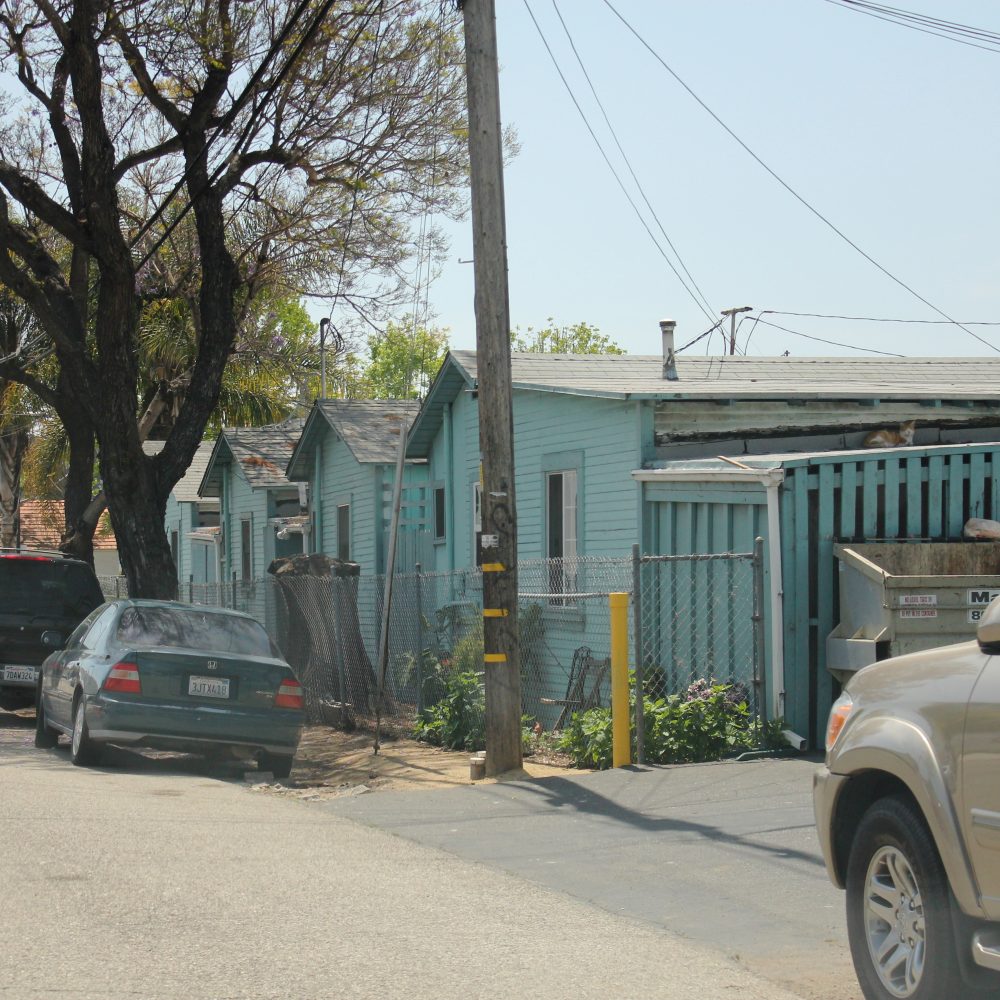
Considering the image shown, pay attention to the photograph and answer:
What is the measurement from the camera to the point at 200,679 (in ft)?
40.3

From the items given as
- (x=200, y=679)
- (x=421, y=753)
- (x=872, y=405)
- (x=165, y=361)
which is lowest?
(x=421, y=753)

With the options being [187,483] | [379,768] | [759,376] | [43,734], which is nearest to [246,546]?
[187,483]

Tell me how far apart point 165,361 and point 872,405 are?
1485 centimetres

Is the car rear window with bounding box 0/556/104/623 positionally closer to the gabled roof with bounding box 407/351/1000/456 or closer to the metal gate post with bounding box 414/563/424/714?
the metal gate post with bounding box 414/563/424/714

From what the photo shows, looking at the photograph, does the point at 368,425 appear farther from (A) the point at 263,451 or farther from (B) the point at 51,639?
(B) the point at 51,639

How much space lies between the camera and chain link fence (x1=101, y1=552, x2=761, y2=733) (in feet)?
43.3

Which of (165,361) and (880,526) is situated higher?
(165,361)

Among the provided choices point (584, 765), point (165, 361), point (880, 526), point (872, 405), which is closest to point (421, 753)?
point (584, 765)

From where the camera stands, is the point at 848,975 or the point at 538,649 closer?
the point at 848,975

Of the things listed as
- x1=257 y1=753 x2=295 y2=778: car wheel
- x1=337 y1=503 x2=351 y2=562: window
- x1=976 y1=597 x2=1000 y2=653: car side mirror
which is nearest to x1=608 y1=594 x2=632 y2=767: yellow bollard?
x1=257 y1=753 x2=295 y2=778: car wheel

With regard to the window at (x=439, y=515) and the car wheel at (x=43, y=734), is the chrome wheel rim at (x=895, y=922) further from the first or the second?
the window at (x=439, y=515)

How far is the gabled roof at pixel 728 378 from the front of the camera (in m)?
15.7

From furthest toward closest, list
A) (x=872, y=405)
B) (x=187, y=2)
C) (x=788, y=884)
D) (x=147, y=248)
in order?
(x=147, y=248) → (x=187, y=2) → (x=872, y=405) → (x=788, y=884)

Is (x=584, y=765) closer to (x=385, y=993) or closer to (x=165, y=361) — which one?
(x=385, y=993)
